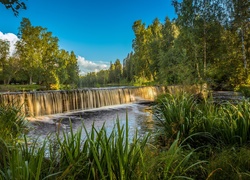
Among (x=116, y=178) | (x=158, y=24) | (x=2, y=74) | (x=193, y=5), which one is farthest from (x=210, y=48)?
(x=2, y=74)

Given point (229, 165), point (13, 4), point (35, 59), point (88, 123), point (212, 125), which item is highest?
point (35, 59)

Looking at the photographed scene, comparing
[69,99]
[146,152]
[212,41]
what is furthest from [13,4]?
[212,41]

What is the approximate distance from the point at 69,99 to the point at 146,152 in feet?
36.1

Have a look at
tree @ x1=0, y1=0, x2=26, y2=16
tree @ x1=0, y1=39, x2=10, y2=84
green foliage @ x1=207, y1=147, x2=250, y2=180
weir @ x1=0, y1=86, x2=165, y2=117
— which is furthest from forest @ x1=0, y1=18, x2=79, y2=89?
green foliage @ x1=207, y1=147, x2=250, y2=180

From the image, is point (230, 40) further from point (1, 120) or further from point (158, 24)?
point (1, 120)

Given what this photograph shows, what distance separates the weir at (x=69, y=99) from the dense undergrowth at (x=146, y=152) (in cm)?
599

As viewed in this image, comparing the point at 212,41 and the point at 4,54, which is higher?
the point at 4,54

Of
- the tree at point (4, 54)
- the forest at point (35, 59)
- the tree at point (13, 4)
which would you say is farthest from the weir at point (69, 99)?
the tree at point (4, 54)

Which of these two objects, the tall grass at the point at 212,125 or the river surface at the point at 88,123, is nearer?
the tall grass at the point at 212,125

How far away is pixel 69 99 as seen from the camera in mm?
12594

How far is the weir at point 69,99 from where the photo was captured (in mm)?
10469

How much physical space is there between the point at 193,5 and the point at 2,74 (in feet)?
127

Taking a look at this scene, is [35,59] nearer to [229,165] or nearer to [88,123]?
[88,123]

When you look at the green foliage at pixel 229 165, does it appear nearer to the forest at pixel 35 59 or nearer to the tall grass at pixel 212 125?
the tall grass at pixel 212 125
